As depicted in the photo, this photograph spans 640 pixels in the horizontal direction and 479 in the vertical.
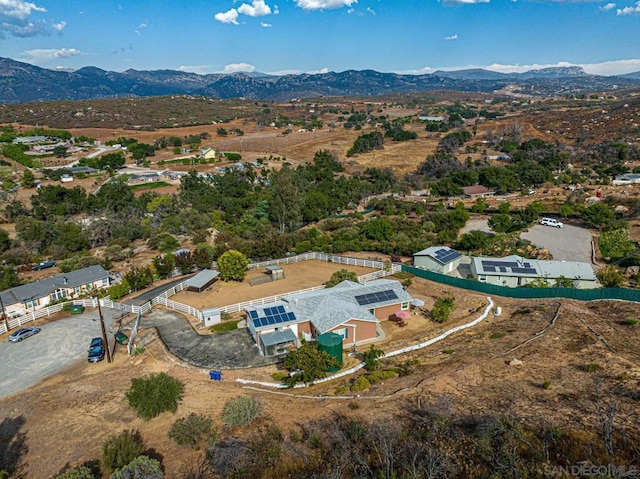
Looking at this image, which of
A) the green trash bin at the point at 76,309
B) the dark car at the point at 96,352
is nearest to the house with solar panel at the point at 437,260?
the dark car at the point at 96,352

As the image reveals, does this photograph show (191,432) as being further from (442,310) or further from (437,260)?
(437,260)

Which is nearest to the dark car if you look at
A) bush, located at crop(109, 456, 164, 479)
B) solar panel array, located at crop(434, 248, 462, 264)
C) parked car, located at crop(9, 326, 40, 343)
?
parked car, located at crop(9, 326, 40, 343)

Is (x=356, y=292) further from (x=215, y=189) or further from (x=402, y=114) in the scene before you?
(x=402, y=114)

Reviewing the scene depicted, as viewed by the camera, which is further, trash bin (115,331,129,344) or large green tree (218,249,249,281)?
large green tree (218,249,249,281)

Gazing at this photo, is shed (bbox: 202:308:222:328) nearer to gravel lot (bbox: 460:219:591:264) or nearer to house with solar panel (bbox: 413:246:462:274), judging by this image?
house with solar panel (bbox: 413:246:462:274)

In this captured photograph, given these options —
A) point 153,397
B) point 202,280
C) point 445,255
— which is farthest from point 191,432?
point 445,255

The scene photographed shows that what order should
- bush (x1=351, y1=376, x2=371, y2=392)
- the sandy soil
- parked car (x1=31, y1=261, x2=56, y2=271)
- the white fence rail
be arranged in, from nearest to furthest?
the sandy soil → bush (x1=351, y1=376, x2=371, y2=392) → the white fence rail → parked car (x1=31, y1=261, x2=56, y2=271)
